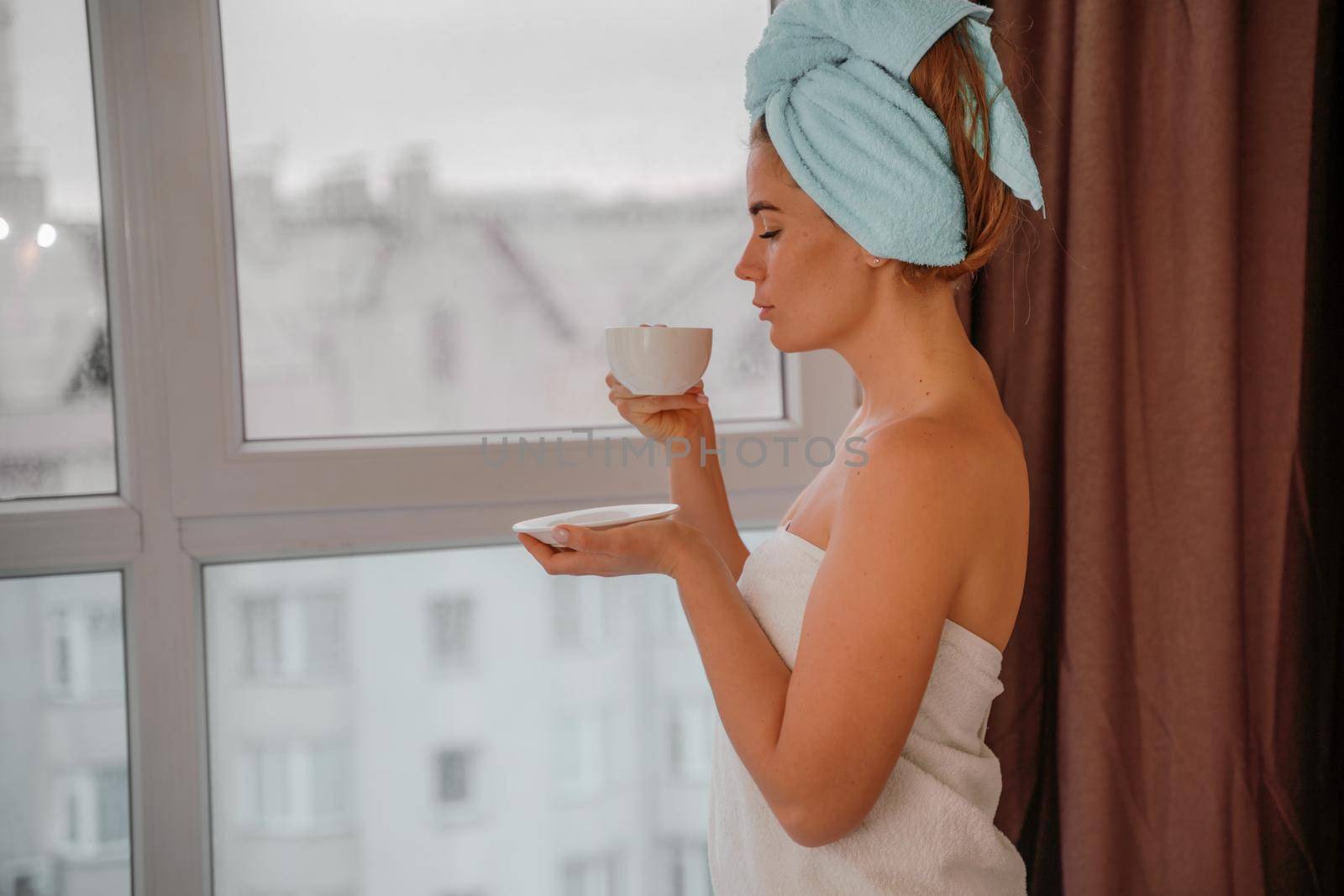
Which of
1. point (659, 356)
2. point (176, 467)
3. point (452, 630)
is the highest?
point (659, 356)

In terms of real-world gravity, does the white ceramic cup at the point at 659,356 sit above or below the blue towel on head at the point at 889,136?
below

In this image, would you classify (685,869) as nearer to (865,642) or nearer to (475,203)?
(865,642)

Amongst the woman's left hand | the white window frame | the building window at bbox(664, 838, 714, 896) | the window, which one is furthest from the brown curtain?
the window

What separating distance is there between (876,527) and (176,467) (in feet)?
3.51

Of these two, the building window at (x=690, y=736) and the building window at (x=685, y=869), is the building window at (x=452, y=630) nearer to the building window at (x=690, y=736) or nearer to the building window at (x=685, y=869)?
the building window at (x=690, y=736)

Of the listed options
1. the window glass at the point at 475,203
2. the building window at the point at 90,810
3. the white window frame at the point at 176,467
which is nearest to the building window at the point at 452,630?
the white window frame at the point at 176,467

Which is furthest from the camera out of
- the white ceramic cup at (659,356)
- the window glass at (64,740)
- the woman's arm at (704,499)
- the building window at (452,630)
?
the building window at (452,630)

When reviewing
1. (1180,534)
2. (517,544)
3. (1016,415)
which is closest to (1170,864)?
(1180,534)

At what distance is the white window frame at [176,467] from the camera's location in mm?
1393

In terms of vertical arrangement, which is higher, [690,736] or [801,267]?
[801,267]

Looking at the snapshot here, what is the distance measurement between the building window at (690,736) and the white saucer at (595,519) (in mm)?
686

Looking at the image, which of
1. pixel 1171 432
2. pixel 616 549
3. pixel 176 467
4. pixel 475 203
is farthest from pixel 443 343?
pixel 1171 432

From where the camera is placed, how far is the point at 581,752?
64.2 inches

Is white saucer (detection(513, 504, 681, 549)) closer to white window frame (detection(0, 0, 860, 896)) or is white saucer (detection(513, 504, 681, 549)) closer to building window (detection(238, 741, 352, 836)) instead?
white window frame (detection(0, 0, 860, 896))
